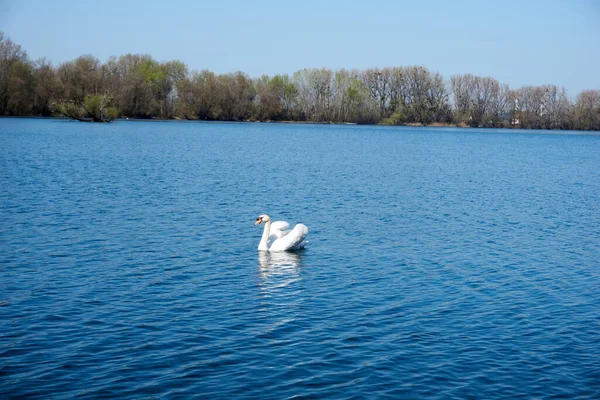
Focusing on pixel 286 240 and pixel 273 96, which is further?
pixel 273 96

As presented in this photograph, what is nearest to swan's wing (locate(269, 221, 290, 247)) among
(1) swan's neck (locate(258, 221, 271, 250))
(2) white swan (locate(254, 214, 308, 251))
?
(2) white swan (locate(254, 214, 308, 251))

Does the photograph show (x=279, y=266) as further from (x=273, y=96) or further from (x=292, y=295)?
(x=273, y=96)

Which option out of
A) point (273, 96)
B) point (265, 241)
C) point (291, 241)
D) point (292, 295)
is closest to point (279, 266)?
point (291, 241)

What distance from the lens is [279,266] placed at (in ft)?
55.0

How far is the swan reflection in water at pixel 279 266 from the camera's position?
1548 cm

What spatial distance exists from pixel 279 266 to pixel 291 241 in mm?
1474

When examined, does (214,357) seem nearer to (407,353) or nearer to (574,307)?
(407,353)

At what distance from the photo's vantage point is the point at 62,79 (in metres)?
118

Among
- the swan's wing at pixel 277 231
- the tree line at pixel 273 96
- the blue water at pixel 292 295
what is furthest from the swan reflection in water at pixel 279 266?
the tree line at pixel 273 96

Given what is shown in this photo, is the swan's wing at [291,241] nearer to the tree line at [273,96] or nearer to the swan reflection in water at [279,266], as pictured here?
the swan reflection in water at [279,266]

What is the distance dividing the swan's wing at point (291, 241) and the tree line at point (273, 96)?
87044mm

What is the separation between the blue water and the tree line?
8086cm

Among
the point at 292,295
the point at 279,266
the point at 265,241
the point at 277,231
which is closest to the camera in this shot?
the point at 292,295

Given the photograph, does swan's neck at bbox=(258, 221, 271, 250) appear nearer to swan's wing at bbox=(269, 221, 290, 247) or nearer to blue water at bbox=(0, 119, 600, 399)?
blue water at bbox=(0, 119, 600, 399)
